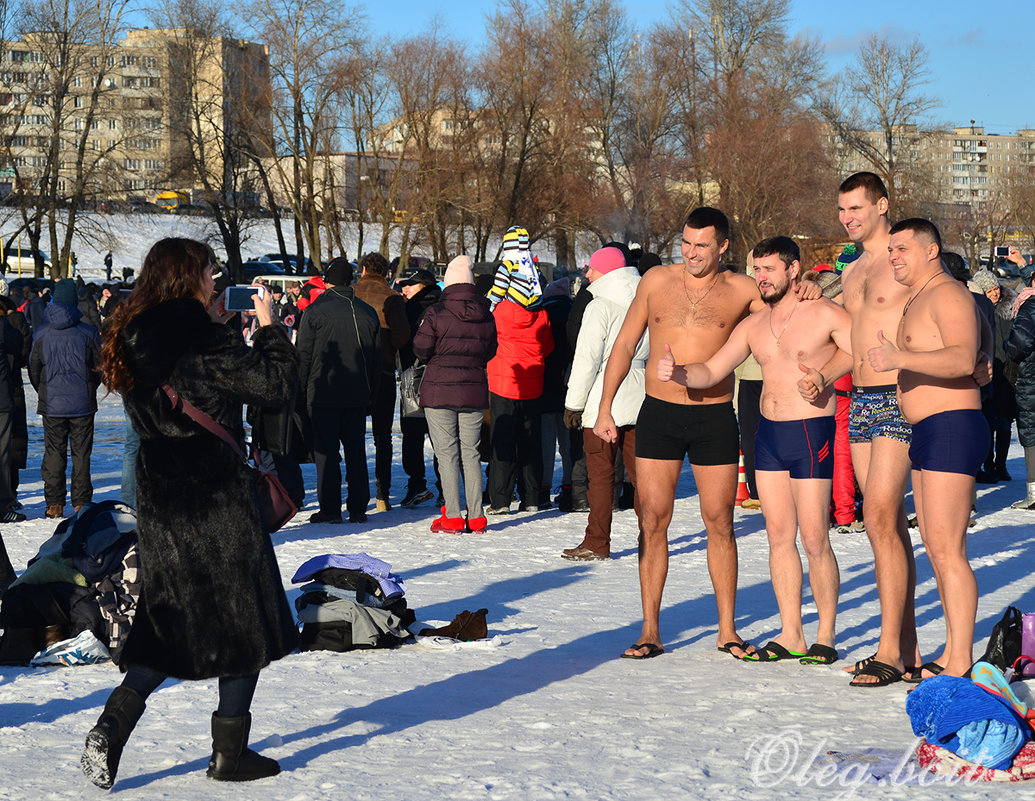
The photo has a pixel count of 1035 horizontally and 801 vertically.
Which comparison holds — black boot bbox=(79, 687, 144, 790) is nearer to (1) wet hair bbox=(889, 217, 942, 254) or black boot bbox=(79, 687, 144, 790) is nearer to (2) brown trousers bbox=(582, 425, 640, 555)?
(1) wet hair bbox=(889, 217, 942, 254)

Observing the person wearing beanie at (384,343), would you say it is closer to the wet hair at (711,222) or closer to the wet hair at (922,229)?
the wet hair at (711,222)

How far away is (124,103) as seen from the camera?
149ft

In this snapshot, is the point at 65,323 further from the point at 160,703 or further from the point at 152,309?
the point at 152,309

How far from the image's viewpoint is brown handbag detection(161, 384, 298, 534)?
14.5ft

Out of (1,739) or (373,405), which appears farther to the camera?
(373,405)

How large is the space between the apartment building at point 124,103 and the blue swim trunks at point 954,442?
4135 centimetres

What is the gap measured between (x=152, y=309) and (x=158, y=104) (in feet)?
165

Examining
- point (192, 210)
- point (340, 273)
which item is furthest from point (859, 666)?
point (192, 210)

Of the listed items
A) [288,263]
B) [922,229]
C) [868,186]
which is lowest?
[922,229]

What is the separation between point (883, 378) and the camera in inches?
232

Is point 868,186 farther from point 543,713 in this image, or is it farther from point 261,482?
point 261,482

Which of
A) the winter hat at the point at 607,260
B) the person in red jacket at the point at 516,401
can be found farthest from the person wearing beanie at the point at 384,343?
the winter hat at the point at 607,260

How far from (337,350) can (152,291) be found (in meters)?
6.10

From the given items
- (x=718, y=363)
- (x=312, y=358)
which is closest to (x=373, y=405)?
(x=312, y=358)
